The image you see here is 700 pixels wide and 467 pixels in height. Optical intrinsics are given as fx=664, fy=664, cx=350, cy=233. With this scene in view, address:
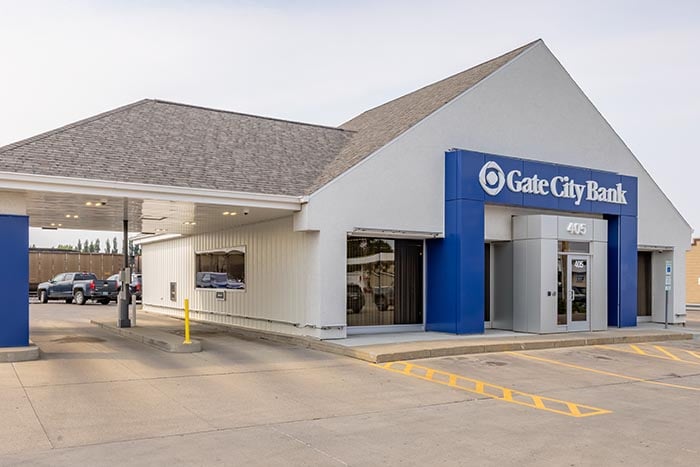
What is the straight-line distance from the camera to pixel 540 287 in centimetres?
1731

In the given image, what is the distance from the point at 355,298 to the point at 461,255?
114 inches

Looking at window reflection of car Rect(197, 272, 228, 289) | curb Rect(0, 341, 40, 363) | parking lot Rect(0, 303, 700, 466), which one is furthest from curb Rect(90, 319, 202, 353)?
window reflection of car Rect(197, 272, 228, 289)

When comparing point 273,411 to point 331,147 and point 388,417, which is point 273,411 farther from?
point 331,147

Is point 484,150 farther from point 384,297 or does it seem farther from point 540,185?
point 384,297

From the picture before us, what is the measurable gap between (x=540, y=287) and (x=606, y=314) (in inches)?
129

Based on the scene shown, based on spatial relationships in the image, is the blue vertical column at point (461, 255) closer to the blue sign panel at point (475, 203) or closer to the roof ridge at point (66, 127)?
the blue sign panel at point (475, 203)

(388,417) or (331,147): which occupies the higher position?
(331,147)

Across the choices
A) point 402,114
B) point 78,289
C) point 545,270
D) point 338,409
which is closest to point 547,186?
point 545,270

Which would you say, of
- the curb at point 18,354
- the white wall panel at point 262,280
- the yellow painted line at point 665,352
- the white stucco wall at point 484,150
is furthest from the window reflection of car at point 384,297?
the curb at point 18,354

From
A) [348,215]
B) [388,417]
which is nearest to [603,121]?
[348,215]

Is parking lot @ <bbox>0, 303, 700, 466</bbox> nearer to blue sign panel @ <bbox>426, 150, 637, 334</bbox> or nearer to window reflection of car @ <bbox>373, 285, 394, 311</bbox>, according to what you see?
blue sign panel @ <bbox>426, 150, 637, 334</bbox>

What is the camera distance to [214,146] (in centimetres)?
1681

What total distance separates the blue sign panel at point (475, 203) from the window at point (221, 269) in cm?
562

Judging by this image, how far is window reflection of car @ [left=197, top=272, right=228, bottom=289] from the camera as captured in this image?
811 inches
